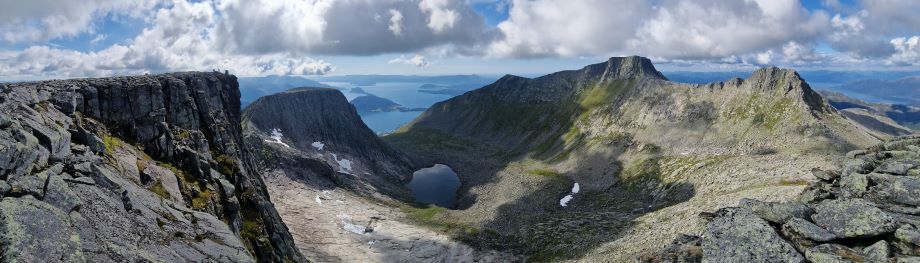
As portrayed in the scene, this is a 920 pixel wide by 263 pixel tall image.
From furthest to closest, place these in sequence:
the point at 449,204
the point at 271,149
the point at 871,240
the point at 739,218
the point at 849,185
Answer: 1. the point at 449,204
2. the point at 271,149
3. the point at 849,185
4. the point at 739,218
5. the point at 871,240

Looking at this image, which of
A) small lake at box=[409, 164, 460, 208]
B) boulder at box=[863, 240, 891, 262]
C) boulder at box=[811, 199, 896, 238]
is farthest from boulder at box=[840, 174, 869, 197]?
small lake at box=[409, 164, 460, 208]

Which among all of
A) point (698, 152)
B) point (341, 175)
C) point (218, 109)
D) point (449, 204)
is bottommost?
point (449, 204)

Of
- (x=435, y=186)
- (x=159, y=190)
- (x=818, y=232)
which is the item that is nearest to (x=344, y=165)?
(x=435, y=186)

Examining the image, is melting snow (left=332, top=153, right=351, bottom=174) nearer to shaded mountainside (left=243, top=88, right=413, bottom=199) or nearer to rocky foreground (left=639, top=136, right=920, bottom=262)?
shaded mountainside (left=243, top=88, right=413, bottom=199)

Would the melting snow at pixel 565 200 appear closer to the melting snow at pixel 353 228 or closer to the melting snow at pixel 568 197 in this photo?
the melting snow at pixel 568 197

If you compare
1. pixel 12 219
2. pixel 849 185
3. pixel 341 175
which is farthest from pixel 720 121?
pixel 12 219

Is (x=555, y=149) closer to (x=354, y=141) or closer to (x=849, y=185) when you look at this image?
Result: (x=354, y=141)

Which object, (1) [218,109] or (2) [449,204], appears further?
(2) [449,204]
